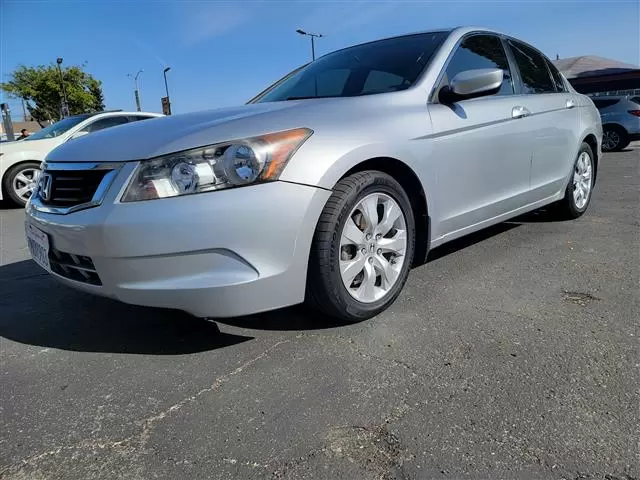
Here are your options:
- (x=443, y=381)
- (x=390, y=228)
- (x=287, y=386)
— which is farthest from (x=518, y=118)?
(x=287, y=386)

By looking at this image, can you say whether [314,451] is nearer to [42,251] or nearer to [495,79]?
[42,251]

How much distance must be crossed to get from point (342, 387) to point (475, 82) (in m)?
1.93

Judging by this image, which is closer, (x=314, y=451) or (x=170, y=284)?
(x=314, y=451)

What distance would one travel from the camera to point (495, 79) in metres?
3.05

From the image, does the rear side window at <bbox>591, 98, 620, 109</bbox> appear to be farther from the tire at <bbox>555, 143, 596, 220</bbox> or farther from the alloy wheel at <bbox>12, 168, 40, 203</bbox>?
the alloy wheel at <bbox>12, 168, 40, 203</bbox>

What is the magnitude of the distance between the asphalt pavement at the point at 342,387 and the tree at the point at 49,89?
5107cm

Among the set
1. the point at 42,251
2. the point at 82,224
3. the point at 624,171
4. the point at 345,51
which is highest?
the point at 345,51

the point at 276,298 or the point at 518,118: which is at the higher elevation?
the point at 518,118

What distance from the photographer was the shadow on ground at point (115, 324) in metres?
2.65

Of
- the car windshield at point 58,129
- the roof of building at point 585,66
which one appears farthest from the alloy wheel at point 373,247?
the roof of building at point 585,66

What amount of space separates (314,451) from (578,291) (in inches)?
85.1

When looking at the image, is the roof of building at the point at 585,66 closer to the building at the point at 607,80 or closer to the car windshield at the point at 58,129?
the building at the point at 607,80

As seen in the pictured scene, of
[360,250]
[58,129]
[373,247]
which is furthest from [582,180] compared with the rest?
[58,129]

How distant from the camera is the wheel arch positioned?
2824 mm
